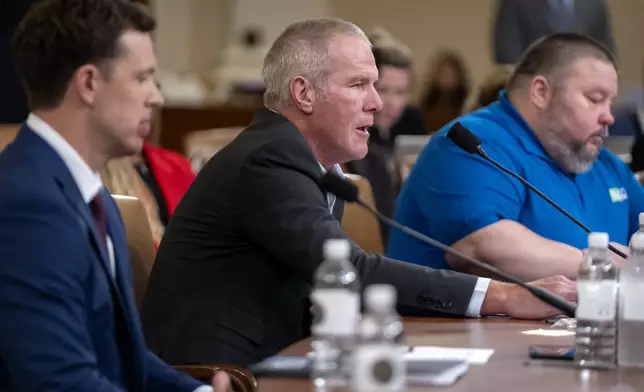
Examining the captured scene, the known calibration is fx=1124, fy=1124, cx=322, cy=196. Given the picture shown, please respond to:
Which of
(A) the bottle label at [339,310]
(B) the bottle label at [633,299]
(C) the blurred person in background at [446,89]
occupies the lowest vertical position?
(C) the blurred person in background at [446,89]

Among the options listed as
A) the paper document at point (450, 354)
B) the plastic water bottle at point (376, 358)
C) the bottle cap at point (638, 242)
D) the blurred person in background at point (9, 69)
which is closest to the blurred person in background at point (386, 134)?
the blurred person in background at point (9, 69)

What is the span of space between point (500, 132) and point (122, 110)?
149cm

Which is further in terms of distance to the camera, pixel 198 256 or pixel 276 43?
pixel 276 43

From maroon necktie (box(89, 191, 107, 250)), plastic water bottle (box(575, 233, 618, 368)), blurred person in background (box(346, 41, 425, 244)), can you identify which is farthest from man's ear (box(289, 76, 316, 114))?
blurred person in background (box(346, 41, 425, 244))

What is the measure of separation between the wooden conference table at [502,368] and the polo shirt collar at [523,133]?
961mm

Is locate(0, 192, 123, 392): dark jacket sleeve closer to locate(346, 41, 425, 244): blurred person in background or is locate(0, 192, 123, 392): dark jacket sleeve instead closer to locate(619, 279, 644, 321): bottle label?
locate(619, 279, 644, 321): bottle label

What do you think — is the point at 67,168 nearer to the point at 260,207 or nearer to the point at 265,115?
the point at 260,207

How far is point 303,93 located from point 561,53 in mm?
953

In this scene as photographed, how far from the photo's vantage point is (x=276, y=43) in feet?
8.45

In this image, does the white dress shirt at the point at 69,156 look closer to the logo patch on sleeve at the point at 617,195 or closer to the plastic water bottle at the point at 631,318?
the plastic water bottle at the point at 631,318

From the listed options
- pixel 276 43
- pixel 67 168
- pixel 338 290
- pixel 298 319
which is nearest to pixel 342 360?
pixel 338 290

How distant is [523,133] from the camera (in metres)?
3.10

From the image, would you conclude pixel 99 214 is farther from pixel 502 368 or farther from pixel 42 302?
pixel 502 368

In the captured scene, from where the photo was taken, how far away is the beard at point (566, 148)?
307cm
